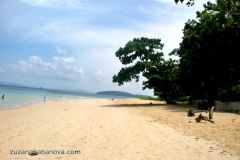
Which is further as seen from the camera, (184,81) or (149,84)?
(149,84)

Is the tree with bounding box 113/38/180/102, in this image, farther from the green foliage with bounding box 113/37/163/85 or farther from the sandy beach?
the sandy beach

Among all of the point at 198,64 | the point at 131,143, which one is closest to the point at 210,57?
the point at 198,64

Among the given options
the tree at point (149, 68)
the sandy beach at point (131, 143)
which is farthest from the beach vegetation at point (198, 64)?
the sandy beach at point (131, 143)

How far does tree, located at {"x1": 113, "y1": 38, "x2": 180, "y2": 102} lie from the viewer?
41353 millimetres

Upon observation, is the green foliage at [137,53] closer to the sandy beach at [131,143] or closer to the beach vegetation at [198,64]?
the beach vegetation at [198,64]

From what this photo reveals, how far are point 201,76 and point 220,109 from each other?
19.5ft

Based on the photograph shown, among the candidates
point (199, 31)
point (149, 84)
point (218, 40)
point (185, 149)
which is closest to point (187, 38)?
point (199, 31)

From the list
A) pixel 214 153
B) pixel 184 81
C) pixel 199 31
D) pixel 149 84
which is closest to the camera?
pixel 214 153

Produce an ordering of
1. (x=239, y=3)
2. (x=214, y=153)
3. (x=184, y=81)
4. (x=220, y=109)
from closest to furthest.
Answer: (x=239, y=3)
(x=214, y=153)
(x=220, y=109)
(x=184, y=81)

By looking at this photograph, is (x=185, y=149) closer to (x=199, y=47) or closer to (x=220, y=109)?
(x=220, y=109)

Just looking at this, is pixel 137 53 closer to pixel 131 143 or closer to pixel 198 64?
pixel 198 64

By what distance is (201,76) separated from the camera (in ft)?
115

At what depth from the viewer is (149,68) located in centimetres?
4206

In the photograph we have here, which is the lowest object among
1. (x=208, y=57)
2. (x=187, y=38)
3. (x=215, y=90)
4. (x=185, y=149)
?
(x=185, y=149)
